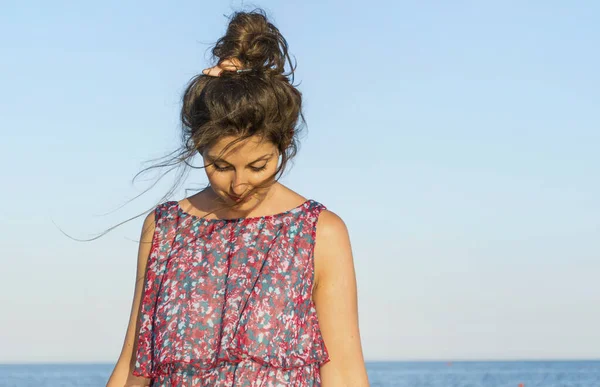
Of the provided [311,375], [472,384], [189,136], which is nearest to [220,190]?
[189,136]

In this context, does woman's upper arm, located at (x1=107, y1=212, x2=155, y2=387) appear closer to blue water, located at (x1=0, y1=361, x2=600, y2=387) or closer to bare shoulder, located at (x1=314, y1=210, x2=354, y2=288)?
bare shoulder, located at (x1=314, y1=210, x2=354, y2=288)

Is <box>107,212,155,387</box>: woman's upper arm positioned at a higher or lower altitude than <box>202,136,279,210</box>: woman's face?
lower

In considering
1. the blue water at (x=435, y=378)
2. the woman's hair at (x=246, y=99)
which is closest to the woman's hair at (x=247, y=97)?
the woman's hair at (x=246, y=99)

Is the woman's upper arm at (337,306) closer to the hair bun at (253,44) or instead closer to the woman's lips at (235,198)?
the woman's lips at (235,198)

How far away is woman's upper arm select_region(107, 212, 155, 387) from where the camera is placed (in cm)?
335

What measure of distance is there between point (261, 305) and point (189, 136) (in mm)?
573

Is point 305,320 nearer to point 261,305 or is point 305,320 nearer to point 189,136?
point 261,305

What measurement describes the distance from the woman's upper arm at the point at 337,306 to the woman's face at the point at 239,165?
27cm

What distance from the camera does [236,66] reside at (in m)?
3.27

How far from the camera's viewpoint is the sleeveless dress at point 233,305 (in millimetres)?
3086

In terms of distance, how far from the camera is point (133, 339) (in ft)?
11.0

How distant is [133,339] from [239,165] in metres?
0.70

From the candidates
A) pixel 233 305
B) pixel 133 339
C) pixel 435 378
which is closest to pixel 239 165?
pixel 233 305

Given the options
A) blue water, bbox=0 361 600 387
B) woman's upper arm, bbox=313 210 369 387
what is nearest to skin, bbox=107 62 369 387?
woman's upper arm, bbox=313 210 369 387
